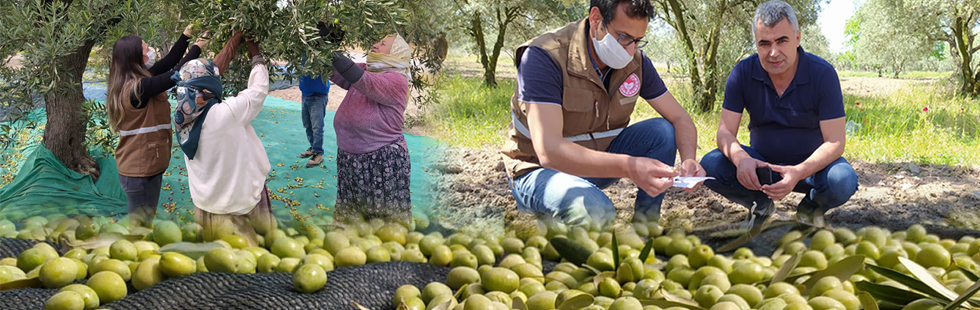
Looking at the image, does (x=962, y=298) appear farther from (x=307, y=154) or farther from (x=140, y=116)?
(x=307, y=154)

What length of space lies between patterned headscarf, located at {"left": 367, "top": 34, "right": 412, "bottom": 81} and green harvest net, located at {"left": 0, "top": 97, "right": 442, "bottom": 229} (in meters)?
1.03

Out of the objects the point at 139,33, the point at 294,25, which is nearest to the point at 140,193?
the point at 139,33

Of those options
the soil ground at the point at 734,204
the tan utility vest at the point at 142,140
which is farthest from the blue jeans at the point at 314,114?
the tan utility vest at the point at 142,140

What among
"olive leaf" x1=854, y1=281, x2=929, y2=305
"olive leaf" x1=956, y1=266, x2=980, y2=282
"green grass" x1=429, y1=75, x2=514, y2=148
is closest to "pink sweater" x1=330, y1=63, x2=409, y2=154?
"green grass" x1=429, y1=75, x2=514, y2=148

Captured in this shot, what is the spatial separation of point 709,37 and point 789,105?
185 inches

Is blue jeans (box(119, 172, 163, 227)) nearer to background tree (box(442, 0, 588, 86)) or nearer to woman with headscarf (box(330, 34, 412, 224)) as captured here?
woman with headscarf (box(330, 34, 412, 224))

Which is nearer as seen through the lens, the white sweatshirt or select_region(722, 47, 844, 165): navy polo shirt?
the white sweatshirt

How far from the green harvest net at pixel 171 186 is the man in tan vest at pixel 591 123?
4.88ft

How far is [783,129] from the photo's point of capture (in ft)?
9.97

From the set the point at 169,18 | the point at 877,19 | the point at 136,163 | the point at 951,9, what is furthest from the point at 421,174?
the point at 877,19

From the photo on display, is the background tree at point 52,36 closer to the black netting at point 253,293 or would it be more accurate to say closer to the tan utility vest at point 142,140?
the tan utility vest at point 142,140

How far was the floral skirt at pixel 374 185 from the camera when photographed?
3.30m

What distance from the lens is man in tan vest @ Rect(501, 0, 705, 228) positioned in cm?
234

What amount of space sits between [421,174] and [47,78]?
9.41 feet
